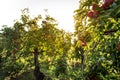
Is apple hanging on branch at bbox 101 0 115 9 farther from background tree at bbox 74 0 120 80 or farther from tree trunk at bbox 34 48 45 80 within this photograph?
tree trunk at bbox 34 48 45 80

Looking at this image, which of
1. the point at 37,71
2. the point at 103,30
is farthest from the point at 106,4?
the point at 37,71

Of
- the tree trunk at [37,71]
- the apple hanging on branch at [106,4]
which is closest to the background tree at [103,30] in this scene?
the apple hanging on branch at [106,4]

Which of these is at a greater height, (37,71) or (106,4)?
(106,4)

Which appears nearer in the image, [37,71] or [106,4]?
[106,4]

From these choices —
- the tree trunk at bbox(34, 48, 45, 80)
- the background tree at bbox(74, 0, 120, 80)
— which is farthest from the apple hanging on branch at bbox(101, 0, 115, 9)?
the tree trunk at bbox(34, 48, 45, 80)

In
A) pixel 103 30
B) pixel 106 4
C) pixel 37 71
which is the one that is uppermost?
pixel 106 4

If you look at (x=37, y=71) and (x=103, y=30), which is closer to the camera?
(x=103, y=30)

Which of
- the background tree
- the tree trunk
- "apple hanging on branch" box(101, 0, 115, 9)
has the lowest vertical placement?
the tree trunk

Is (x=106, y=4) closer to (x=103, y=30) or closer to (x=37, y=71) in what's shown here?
(x=103, y=30)

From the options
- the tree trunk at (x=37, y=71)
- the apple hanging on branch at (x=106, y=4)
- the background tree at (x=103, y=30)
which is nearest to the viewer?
the background tree at (x=103, y=30)

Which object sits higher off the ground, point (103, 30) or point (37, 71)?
point (103, 30)

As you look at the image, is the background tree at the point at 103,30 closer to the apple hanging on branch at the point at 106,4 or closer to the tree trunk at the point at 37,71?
the apple hanging on branch at the point at 106,4

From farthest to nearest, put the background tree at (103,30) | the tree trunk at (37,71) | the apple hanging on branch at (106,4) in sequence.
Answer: the tree trunk at (37,71) < the apple hanging on branch at (106,4) < the background tree at (103,30)

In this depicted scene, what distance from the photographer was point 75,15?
6.66 metres
